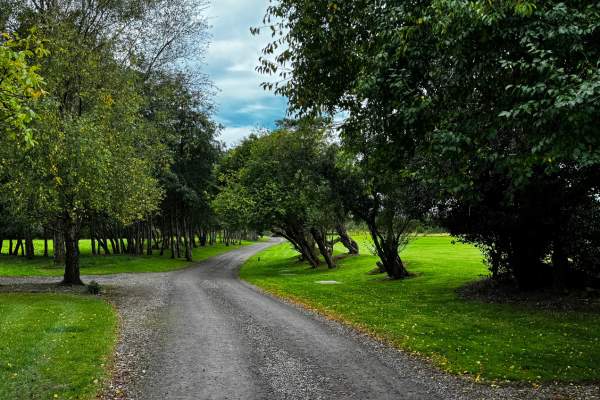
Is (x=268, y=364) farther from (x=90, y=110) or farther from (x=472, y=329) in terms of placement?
(x=90, y=110)

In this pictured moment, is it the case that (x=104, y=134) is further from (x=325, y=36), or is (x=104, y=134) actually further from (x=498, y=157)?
(x=498, y=157)

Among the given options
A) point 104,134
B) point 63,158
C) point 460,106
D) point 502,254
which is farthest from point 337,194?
point 460,106

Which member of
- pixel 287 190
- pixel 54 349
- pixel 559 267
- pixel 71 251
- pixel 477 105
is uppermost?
pixel 287 190

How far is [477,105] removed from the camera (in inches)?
409

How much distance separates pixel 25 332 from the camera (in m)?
14.1

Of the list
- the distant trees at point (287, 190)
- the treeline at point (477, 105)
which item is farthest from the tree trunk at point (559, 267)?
the distant trees at point (287, 190)

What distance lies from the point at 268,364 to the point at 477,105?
7412 millimetres

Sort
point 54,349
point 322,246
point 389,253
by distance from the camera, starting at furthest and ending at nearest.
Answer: point 322,246 < point 389,253 < point 54,349

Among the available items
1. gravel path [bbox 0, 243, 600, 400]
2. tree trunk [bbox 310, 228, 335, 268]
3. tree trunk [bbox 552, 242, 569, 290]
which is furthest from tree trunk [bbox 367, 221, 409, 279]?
gravel path [bbox 0, 243, 600, 400]

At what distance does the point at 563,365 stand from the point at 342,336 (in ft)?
19.0

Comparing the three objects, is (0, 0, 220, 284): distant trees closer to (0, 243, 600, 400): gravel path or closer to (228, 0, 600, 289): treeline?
(0, 243, 600, 400): gravel path

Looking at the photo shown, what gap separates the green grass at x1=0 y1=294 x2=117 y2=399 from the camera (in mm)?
9323

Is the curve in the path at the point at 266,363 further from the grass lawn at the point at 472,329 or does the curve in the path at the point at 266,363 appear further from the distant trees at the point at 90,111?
the distant trees at the point at 90,111

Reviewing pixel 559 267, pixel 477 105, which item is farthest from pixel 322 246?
pixel 477 105
